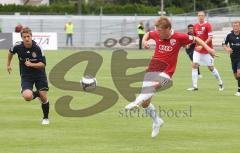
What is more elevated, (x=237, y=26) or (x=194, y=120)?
(x=237, y=26)

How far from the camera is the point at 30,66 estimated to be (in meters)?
14.1

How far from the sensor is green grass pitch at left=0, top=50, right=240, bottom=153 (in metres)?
12.1

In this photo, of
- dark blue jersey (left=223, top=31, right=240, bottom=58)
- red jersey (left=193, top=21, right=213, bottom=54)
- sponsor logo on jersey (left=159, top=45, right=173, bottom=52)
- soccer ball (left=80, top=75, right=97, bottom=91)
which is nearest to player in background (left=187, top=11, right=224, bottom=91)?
red jersey (left=193, top=21, right=213, bottom=54)

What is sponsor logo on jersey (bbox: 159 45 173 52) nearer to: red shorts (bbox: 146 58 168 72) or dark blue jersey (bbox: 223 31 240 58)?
red shorts (bbox: 146 58 168 72)

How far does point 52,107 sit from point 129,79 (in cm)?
877

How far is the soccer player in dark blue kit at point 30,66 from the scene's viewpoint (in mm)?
14172

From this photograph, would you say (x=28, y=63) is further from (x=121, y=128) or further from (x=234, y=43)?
(x=234, y=43)

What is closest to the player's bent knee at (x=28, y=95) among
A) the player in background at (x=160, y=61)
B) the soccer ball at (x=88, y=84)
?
the player in background at (x=160, y=61)

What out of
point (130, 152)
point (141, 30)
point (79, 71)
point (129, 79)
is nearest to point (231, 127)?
point (130, 152)

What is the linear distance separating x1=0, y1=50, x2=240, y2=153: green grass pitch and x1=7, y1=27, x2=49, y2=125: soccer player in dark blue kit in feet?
2.02

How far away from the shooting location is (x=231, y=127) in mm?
14477

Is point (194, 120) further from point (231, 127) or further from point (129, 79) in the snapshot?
point (129, 79)

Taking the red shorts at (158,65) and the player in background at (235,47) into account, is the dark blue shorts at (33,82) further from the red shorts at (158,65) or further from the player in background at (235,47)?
the player in background at (235,47)

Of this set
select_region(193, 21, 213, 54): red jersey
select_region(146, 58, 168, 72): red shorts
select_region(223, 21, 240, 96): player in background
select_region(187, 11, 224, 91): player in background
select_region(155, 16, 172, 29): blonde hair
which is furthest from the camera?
select_region(193, 21, 213, 54): red jersey
